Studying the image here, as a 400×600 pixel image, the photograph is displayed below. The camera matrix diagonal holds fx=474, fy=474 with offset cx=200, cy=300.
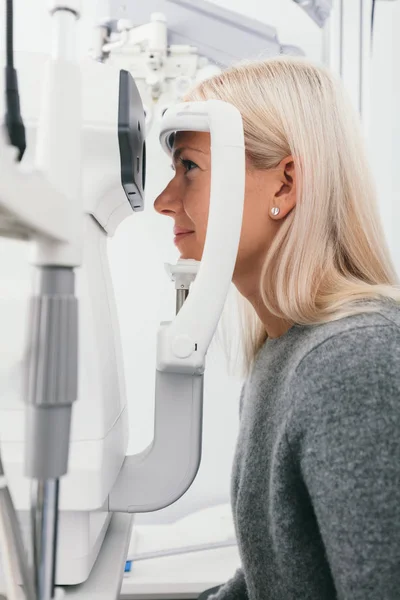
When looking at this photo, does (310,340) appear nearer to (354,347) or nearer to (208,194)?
(354,347)

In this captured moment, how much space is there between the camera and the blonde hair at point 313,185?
62 centimetres

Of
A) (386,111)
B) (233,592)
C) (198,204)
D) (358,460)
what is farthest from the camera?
(386,111)

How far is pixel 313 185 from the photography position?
62 centimetres

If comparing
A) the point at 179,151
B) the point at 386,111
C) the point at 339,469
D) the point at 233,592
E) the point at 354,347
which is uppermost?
the point at 386,111

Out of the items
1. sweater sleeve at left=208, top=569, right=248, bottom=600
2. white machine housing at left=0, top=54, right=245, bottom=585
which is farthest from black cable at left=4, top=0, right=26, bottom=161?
sweater sleeve at left=208, top=569, right=248, bottom=600

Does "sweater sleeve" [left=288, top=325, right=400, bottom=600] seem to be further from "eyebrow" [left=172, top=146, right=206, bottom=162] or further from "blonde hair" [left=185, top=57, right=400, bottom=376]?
"eyebrow" [left=172, top=146, right=206, bottom=162]

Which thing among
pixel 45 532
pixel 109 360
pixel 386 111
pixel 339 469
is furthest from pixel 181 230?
pixel 386 111

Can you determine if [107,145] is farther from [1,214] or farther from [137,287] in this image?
[137,287]

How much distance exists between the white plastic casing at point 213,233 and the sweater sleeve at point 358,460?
0.43ft

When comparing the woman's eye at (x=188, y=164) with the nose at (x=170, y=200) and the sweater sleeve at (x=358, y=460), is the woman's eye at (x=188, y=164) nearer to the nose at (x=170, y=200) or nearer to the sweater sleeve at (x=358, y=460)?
the nose at (x=170, y=200)

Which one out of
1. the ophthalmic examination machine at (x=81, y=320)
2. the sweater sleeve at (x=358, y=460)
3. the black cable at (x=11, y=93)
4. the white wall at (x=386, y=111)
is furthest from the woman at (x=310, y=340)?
the white wall at (x=386, y=111)

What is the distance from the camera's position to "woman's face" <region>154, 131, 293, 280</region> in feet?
2.14

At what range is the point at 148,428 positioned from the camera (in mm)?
1416

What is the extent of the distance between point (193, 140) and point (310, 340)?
1.04ft
